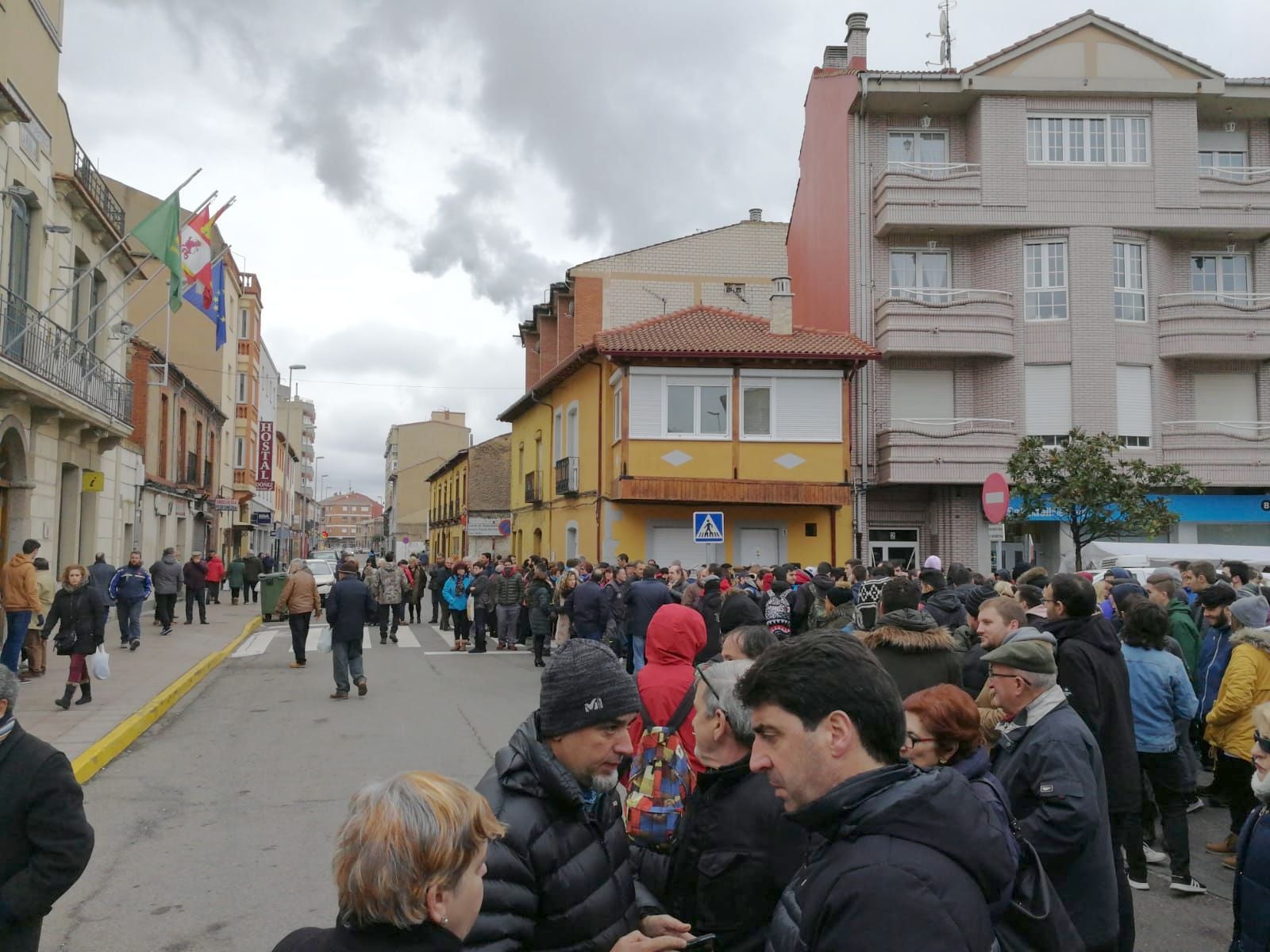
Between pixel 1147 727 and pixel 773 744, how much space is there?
520cm

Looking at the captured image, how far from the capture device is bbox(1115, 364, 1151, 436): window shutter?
1007 inches

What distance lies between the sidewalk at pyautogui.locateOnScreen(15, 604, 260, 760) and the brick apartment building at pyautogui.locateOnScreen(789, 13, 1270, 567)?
16418mm

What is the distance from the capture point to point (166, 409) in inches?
1193

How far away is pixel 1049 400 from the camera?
2553cm

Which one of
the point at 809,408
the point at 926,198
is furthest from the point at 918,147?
the point at 809,408

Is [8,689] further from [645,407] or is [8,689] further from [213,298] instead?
[645,407]

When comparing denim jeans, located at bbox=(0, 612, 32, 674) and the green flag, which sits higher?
the green flag

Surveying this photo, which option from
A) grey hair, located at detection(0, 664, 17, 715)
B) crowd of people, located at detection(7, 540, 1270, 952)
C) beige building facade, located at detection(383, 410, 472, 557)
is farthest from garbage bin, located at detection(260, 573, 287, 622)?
beige building facade, located at detection(383, 410, 472, 557)

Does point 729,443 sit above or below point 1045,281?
below

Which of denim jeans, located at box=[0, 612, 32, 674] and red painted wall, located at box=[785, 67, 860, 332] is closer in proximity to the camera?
denim jeans, located at box=[0, 612, 32, 674]

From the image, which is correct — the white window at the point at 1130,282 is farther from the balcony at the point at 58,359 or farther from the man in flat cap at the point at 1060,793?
the man in flat cap at the point at 1060,793

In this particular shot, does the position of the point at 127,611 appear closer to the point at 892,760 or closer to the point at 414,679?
the point at 414,679

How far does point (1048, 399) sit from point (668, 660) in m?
23.9

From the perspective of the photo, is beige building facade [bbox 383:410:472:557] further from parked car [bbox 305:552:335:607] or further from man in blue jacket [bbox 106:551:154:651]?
man in blue jacket [bbox 106:551:154:651]
